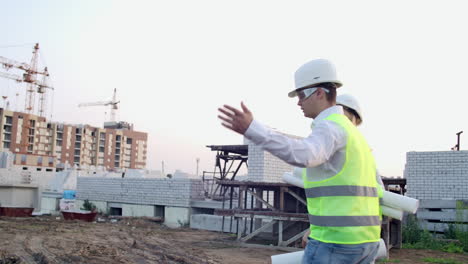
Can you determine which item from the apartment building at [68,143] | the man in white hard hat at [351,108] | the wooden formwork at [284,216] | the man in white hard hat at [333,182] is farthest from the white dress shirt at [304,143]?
the apartment building at [68,143]

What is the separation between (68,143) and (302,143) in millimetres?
101322

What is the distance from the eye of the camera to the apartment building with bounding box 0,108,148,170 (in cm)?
8456

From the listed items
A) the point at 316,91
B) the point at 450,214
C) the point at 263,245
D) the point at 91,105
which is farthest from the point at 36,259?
the point at 91,105

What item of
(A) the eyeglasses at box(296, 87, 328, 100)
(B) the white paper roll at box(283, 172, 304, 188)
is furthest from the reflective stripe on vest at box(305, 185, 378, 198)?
(B) the white paper roll at box(283, 172, 304, 188)

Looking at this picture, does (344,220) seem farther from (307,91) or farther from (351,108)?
(351,108)

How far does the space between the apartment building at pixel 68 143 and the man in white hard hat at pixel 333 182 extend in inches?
2854

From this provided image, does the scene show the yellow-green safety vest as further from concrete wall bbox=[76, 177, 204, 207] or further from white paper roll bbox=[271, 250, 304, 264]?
concrete wall bbox=[76, 177, 204, 207]

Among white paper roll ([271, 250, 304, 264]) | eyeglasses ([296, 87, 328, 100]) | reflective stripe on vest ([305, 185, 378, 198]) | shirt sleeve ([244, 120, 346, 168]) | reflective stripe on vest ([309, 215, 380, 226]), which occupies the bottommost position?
white paper roll ([271, 250, 304, 264])

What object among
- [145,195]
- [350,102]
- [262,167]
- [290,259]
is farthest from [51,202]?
[290,259]

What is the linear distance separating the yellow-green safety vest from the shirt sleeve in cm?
11

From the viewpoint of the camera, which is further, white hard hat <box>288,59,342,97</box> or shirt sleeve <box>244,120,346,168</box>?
white hard hat <box>288,59,342,97</box>

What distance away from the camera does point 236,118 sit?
6.16ft

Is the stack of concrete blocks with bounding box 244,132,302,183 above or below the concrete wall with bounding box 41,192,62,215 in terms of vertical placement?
above

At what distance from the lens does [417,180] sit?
44.5 ft
